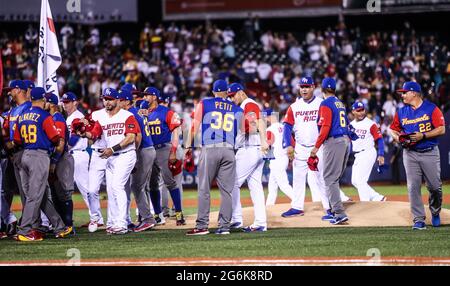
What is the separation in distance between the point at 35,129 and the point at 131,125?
4.98 ft

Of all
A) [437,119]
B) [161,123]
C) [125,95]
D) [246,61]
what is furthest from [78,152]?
[246,61]

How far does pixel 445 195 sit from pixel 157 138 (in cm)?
887

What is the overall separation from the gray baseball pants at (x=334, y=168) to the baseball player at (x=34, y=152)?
13.8 feet

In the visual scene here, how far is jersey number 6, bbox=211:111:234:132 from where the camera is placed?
12.4m

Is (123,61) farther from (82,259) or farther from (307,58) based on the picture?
(82,259)

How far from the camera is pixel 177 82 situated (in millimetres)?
30578

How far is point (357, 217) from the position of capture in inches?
542

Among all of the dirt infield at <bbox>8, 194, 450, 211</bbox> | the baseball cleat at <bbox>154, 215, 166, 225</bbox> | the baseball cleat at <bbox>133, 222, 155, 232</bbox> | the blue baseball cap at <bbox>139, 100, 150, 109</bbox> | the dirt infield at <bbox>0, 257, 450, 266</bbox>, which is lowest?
the dirt infield at <bbox>8, 194, 450, 211</bbox>

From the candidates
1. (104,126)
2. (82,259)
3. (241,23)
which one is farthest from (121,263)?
(241,23)

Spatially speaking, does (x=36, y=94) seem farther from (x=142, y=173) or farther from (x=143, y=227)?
(x=143, y=227)

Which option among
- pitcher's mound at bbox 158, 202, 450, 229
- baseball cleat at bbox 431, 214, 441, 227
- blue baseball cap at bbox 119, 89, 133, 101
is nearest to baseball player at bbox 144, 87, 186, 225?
pitcher's mound at bbox 158, 202, 450, 229

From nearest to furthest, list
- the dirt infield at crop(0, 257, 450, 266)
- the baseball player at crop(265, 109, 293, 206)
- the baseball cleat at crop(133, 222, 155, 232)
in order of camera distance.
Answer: the dirt infield at crop(0, 257, 450, 266)
the baseball cleat at crop(133, 222, 155, 232)
the baseball player at crop(265, 109, 293, 206)

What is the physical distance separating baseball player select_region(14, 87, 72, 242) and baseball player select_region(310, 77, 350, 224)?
13.5 feet

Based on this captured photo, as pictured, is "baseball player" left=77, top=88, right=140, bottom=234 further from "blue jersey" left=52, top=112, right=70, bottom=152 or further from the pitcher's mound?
the pitcher's mound
